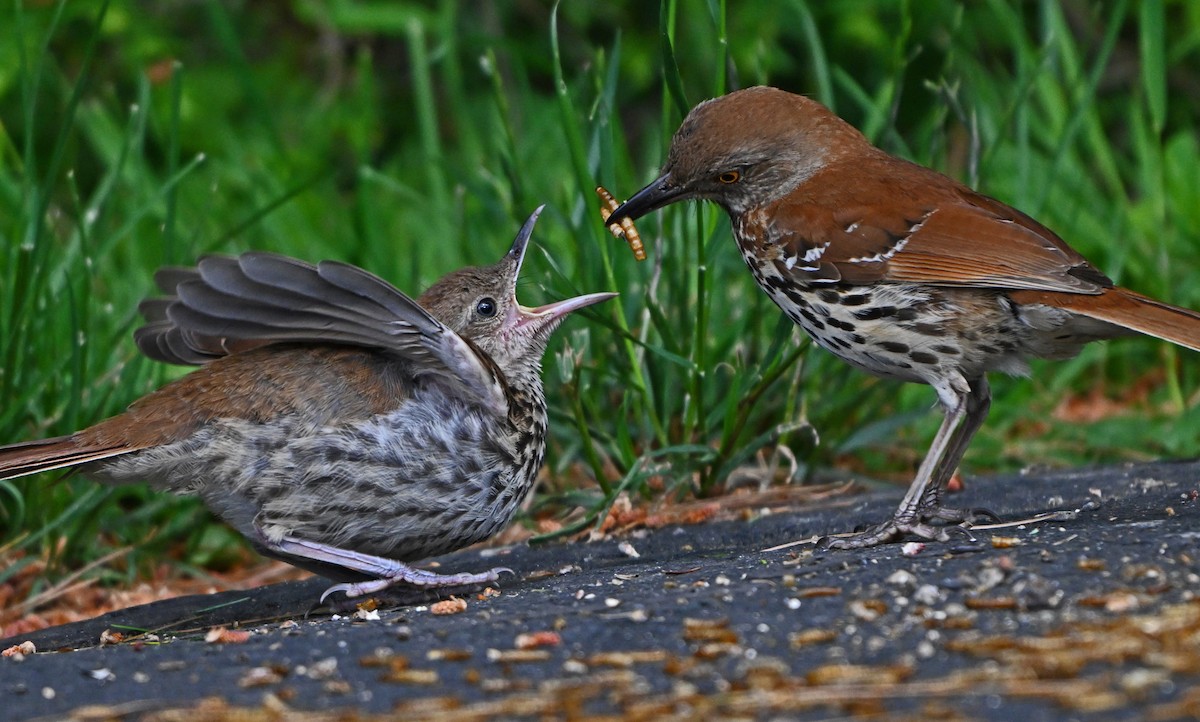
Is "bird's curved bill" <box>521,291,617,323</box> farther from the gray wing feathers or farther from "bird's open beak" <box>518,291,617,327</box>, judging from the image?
the gray wing feathers

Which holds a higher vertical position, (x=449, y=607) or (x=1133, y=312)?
(x=1133, y=312)

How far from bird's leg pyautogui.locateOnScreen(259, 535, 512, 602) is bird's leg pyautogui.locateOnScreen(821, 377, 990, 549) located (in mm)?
1070

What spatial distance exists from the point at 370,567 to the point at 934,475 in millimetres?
1890

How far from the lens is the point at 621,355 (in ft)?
18.4

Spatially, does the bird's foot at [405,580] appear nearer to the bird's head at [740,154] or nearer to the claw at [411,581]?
the claw at [411,581]

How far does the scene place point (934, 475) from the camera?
16.4 ft

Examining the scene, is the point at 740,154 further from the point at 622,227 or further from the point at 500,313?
the point at 500,313

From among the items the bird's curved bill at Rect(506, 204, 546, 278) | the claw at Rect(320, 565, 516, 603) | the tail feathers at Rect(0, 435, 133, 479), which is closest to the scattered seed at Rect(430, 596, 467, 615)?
the claw at Rect(320, 565, 516, 603)

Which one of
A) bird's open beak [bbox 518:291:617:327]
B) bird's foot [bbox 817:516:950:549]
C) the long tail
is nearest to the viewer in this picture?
bird's foot [bbox 817:516:950:549]

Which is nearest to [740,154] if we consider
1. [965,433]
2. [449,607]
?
[965,433]

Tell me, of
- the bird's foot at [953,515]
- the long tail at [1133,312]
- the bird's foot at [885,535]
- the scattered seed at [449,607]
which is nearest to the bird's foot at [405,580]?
the scattered seed at [449,607]

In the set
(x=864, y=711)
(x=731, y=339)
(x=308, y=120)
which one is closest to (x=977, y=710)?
(x=864, y=711)

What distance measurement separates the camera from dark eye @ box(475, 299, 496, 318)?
5.11m

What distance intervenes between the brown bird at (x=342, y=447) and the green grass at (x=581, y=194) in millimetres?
641
